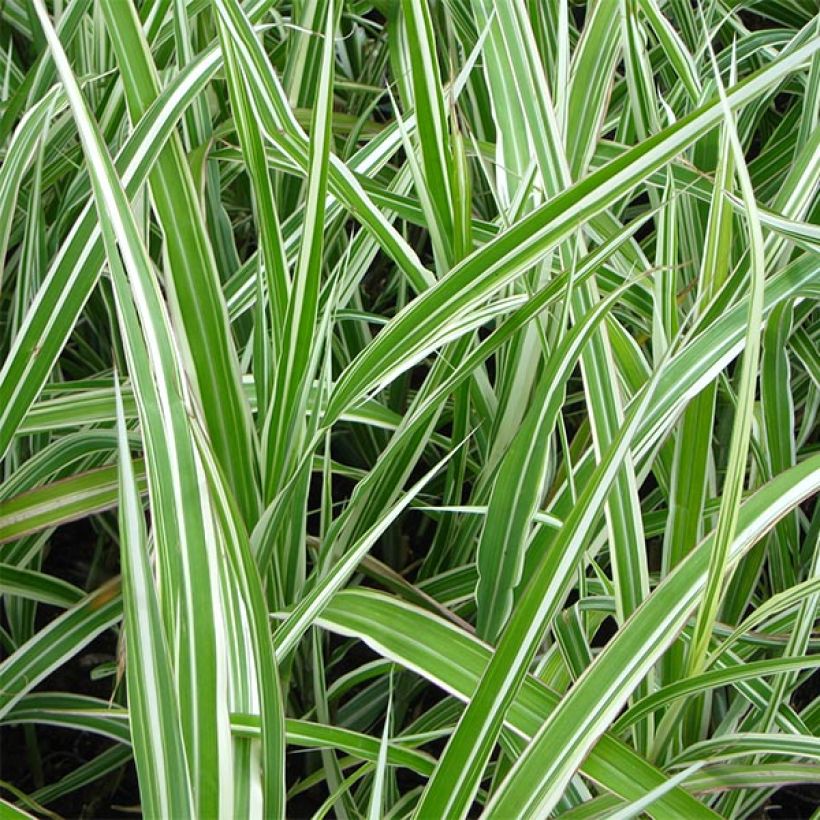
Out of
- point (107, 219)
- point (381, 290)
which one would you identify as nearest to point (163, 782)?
point (107, 219)

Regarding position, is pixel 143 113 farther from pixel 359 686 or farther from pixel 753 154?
pixel 753 154

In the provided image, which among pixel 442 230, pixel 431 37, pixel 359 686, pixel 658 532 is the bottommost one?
pixel 359 686

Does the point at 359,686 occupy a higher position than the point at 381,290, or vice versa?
the point at 381,290

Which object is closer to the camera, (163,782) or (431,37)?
(163,782)

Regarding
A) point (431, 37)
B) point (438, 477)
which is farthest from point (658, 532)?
point (431, 37)

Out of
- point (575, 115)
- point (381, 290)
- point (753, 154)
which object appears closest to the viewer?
point (575, 115)

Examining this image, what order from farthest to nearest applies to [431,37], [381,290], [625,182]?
[381,290] → [431,37] → [625,182]
